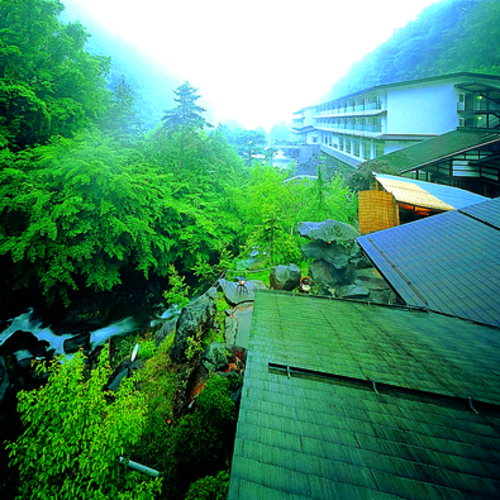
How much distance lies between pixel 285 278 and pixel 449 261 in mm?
6423

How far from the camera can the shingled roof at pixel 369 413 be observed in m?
2.42

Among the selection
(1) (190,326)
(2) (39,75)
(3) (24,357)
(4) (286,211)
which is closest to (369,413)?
(1) (190,326)

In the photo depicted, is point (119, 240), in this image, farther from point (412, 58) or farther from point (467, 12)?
point (467, 12)

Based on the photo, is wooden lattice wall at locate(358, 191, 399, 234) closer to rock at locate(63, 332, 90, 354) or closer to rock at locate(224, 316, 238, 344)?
rock at locate(224, 316, 238, 344)

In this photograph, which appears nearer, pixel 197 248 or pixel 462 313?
pixel 462 313

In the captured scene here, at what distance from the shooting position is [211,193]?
2011 centimetres

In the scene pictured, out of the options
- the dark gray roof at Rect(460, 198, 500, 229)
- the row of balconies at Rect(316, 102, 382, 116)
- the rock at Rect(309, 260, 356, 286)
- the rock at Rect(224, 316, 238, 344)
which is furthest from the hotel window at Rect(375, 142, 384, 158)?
the rock at Rect(224, 316, 238, 344)

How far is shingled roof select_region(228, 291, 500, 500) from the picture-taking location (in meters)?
2.42

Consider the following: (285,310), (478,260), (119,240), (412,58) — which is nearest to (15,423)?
(119,240)

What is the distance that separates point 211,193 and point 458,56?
47.5m

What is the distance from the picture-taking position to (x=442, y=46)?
146 ft

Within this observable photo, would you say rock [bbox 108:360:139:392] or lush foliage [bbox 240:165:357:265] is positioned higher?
lush foliage [bbox 240:165:357:265]

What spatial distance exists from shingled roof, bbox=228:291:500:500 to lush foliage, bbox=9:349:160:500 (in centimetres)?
305

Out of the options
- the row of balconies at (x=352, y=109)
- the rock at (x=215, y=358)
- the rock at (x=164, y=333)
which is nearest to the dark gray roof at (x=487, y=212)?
the rock at (x=215, y=358)
